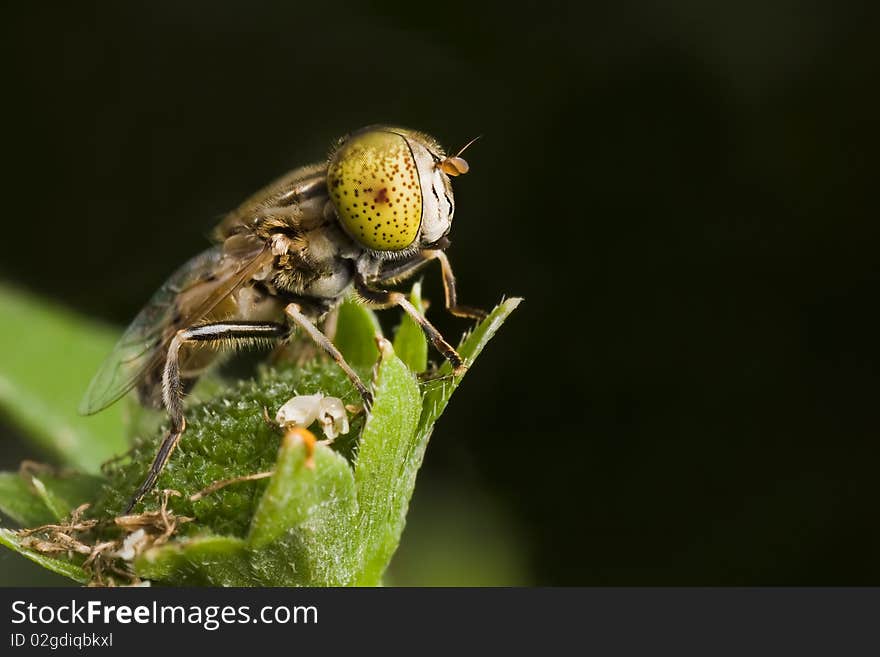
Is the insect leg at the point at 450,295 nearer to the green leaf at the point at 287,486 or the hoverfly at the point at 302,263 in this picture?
the hoverfly at the point at 302,263

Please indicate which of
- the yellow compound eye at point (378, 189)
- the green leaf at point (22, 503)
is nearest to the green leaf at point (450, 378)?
the yellow compound eye at point (378, 189)

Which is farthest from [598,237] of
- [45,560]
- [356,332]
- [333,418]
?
[45,560]

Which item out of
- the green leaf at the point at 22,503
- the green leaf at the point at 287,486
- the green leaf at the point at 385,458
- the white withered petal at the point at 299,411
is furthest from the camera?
the green leaf at the point at 22,503

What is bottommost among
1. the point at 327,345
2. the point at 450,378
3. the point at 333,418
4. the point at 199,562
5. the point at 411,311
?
the point at 199,562

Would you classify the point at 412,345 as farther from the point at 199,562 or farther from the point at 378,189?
the point at 199,562

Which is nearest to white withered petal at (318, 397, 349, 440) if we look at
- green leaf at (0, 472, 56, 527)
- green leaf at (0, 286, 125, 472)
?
green leaf at (0, 472, 56, 527)

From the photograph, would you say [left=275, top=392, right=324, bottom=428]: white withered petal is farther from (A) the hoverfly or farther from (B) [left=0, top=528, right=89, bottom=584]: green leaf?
(B) [left=0, top=528, right=89, bottom=584]: green leaf

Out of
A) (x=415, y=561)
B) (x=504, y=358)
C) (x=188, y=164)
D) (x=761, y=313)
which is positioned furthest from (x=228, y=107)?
(x=761, y=313)
